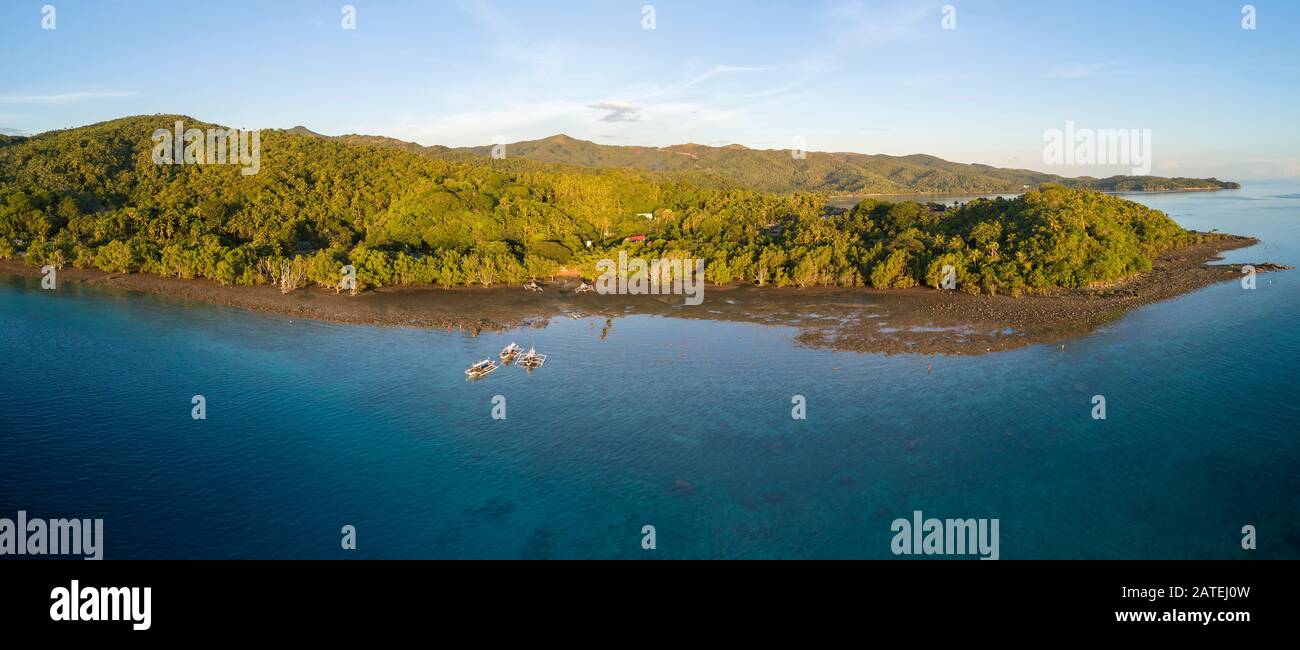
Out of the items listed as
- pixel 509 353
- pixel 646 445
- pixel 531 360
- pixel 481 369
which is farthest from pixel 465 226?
pixel 646 445

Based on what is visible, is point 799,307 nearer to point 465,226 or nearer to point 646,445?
point 646,445

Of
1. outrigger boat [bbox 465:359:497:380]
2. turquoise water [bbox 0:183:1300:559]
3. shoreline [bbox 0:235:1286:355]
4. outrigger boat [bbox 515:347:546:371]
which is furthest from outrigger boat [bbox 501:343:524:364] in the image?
shoreline [bbox 0:235:1286:355]

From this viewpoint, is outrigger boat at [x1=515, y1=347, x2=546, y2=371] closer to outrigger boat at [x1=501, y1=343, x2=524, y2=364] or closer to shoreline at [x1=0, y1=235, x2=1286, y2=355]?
outrigger boat at [x1=501, y1=343, x2=524, y2=364]

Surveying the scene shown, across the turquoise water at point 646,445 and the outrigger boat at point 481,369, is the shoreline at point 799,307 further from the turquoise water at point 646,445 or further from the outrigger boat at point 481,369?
the outrigger boat at point 481,369

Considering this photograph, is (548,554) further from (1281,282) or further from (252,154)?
(252,154)

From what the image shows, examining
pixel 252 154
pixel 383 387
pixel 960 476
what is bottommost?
pixel 960 476
